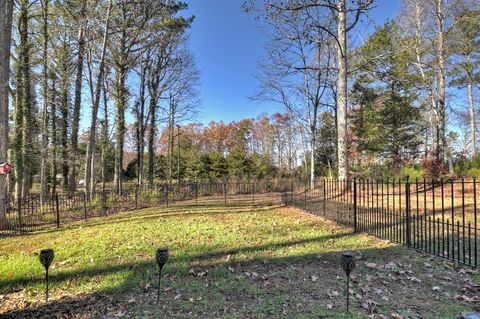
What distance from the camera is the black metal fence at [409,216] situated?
5000 mm

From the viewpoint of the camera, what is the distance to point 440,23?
14305 mm

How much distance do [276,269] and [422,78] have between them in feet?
50.6

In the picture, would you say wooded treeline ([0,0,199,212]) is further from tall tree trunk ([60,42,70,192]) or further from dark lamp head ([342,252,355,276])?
dark lamp head ([342,252,355,276])

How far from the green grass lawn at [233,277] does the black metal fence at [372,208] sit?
47 centimetres

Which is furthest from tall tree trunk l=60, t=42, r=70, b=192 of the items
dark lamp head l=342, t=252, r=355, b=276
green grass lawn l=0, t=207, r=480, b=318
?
dark lamp head l=342, t=252, r=355, b=276

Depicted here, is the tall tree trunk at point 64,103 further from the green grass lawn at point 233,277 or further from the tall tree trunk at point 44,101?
the green grass lawn at point 233,277

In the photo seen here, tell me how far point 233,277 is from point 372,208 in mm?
3949

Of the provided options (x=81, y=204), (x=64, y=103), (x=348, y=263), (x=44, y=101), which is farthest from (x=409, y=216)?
(x=64, y=103)

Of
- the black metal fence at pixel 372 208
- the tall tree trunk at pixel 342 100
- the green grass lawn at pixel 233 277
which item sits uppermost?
the tall tree trunk at pixel 342 100

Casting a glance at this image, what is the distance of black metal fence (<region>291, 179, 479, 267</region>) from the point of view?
16.4 ft

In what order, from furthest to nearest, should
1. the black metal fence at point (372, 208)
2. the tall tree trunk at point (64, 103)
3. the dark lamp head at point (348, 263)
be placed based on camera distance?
the tall tree trunk at point (64, 103) < the black metal fence at point (372, 208) < the dark lamp head at point (348, 263)

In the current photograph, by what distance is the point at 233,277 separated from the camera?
4.54 meters

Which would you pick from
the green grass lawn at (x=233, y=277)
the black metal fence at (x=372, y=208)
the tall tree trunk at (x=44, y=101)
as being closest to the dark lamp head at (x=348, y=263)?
the green grass lawn at (x=233, y=277)

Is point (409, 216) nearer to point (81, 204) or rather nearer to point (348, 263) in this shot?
point (348, 263)
